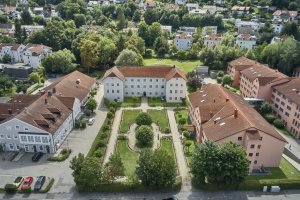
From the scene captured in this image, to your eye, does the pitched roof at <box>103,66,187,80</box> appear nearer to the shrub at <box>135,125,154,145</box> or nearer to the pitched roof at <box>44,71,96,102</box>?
the pitched roof at <box>44,71,96,102</box>

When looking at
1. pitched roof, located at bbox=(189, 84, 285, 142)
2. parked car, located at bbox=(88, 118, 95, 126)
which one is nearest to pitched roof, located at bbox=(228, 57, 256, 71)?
pitched roof, located at bbox=(189, 84, 285, 142)

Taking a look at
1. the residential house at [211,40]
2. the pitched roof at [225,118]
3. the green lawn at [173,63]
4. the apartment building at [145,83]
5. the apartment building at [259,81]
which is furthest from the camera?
the residential house at [211,40]

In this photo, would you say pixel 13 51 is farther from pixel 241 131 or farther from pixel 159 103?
pixel 241 131

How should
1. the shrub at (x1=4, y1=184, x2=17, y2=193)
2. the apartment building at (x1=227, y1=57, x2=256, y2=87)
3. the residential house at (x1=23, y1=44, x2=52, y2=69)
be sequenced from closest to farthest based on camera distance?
the shrub at (x1=4, y1=184, x2=17, y2=193), the apartment building at (x1=227, y1=57, x2=256, y2=87), the residential house at (x1=23, y1=44, x2=52, y2=69)

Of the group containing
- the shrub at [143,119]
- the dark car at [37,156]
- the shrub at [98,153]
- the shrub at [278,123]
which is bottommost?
the dark car at [37,156]

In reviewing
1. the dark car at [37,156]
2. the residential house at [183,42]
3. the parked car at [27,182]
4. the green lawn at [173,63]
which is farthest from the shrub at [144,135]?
the residential house at [183,42]

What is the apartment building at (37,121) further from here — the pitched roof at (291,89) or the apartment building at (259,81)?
the pitched roof at (291,89)
